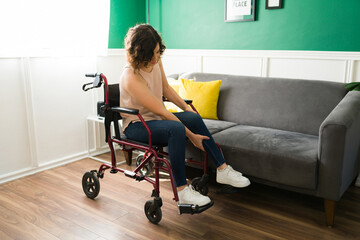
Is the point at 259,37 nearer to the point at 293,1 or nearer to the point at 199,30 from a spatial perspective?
the point at 293,1

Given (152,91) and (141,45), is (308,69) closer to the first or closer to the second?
(152,91)

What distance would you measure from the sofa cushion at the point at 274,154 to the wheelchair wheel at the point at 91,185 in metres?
0.90

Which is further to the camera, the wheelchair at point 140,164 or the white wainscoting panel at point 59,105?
the white wainscoting panel at point 59,105

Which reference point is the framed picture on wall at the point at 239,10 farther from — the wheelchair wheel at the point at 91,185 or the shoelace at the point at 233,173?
the wheelchair wheel at the point at 91,185

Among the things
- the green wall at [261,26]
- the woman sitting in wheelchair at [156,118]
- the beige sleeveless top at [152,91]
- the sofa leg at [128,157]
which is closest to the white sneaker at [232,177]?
the woman sitting in wheelchair at [156,118]

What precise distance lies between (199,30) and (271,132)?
1.52m

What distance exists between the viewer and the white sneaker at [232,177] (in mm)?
2203

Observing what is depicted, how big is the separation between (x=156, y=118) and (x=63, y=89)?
1.30 m

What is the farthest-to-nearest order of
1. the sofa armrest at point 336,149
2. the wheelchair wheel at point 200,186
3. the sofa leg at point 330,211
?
the wheelchair wheel at point 200,186 → the sofa leg at point 330,211 → the sofa armrest at point 336,149

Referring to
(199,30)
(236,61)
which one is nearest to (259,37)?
(236,61)

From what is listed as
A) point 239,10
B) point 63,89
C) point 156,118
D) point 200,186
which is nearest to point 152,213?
point 200,186

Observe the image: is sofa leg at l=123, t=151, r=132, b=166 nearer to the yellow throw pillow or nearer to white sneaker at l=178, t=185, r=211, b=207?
the yellow throw pillow

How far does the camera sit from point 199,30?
361cm

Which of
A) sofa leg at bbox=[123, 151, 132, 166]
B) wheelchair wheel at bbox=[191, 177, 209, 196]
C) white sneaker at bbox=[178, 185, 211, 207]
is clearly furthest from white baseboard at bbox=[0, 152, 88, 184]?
white sneaker at bbox=[178, 185, 211, 207]
